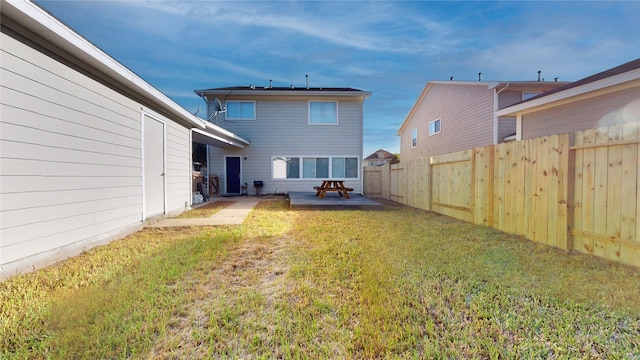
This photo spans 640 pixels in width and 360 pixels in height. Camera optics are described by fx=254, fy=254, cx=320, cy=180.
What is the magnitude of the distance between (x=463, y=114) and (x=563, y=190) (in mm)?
9891

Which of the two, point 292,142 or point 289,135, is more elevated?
point 289,135

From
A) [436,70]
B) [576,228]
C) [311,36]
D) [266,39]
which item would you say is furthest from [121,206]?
[436,70]

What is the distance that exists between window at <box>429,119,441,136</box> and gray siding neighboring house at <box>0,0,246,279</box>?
13.8 meters

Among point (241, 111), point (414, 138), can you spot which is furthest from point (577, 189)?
point (414, 138)

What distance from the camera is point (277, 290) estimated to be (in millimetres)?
2553

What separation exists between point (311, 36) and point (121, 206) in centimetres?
1127

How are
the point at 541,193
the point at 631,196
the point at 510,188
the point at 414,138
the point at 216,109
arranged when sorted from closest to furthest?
the point at 631,196, the point at 541,193, the point at 510,188, the point at 216,109, the point at 414,138

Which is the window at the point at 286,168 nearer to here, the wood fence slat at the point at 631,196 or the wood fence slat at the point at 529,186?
the wood fence slat at the point at 529,186

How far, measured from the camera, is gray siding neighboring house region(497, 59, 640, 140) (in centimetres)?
554

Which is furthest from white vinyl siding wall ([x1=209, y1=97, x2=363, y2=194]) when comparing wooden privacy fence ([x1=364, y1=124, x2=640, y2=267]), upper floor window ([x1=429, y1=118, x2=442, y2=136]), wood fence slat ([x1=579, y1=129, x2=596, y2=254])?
wood fence slat ([x1=579, y1=129, x2=596, y2=254])

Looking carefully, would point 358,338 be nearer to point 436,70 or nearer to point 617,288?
point 617,288

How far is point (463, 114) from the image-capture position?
12.4m

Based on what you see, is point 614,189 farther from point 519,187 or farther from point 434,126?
point 434,126

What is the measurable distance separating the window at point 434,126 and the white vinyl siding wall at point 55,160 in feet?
47.5
